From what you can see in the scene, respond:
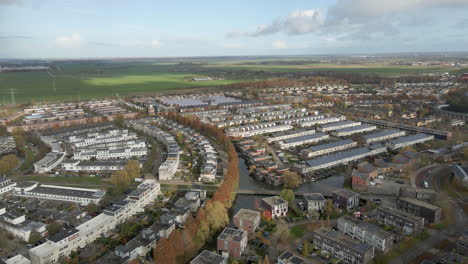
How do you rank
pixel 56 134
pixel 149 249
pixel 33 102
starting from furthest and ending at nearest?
pixel 33 102, pixel 56 134, pixel 149 249

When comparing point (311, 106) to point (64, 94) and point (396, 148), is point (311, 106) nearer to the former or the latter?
point (396, 148)

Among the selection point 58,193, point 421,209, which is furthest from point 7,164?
point 421,209

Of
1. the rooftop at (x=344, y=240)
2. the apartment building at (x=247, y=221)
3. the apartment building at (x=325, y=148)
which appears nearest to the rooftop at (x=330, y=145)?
the apartment building at (x=325, y=148)

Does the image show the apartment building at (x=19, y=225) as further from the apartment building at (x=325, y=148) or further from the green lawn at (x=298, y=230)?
the apartment building at (x=325, y=148)

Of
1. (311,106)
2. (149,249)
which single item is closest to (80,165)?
(149,249)

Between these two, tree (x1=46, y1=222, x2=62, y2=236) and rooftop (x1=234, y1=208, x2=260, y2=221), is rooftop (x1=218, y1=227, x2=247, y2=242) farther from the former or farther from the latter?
tree (x1=46, y1=222, x2=62, y2=236)

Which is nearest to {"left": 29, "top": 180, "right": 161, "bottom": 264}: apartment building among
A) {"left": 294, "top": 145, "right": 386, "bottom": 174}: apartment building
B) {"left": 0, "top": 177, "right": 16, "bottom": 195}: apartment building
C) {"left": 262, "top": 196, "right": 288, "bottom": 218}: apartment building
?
{"left": 262, "top": 196, "right": 288, "bottom": 218}: apartment building
